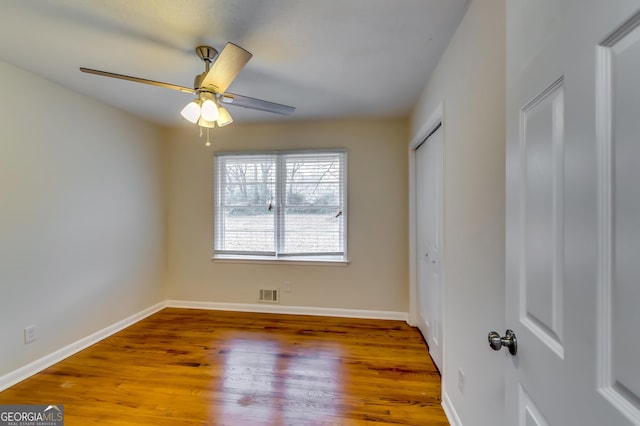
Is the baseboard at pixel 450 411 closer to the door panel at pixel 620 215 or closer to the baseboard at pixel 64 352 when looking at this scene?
the door panel at pixel 620 215

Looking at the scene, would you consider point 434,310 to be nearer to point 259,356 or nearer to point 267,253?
point 259,356

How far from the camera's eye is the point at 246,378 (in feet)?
6.91

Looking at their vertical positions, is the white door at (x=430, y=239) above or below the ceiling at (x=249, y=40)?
below

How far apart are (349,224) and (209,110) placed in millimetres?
2066

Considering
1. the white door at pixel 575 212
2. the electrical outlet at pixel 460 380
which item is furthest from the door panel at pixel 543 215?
the electrical outlet at pixel 460 380

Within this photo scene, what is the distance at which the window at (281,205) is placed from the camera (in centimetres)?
334

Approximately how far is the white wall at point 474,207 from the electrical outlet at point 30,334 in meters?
3.14

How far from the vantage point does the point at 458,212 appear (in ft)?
5.24

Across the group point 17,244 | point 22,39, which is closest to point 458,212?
point 22,39

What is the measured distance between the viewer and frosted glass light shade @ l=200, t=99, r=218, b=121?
170 cm

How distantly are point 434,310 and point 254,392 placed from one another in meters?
1.60

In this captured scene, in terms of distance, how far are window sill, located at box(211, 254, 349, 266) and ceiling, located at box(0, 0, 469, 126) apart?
6.12ft

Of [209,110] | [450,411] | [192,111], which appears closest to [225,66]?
[209,110]

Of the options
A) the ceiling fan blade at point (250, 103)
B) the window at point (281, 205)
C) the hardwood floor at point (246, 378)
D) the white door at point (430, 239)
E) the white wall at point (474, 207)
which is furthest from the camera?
the window at point (281, 205)
